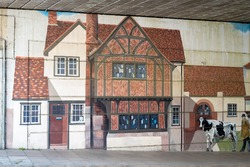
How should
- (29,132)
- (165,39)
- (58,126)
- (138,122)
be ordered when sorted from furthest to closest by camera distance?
(165,39), (138,122), (58,126), (29,132)

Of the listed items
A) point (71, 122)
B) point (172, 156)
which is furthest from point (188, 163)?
point (71, 122)

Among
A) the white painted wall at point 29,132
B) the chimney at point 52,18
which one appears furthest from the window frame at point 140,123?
the chimney at point 52,18

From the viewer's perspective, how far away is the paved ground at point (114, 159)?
15.6 meters

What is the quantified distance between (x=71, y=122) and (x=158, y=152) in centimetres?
348

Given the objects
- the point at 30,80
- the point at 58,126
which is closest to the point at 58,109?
the point at 58,126

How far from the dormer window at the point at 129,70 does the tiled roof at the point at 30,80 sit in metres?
2.64

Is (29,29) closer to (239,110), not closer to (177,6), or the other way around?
(177,6)

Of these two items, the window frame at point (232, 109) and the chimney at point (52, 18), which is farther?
the window frame at point (232, 109)

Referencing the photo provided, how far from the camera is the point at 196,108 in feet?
66.3

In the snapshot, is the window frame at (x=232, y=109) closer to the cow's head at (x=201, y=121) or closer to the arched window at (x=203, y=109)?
the arched window at (x=203, y=109)

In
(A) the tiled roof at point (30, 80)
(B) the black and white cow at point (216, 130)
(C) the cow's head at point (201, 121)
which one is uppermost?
(A) the tiled roof at point (30, 80)

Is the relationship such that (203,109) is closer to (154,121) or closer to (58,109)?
(154,121)

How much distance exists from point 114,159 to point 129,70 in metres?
3.84

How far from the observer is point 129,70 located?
63.0ft
